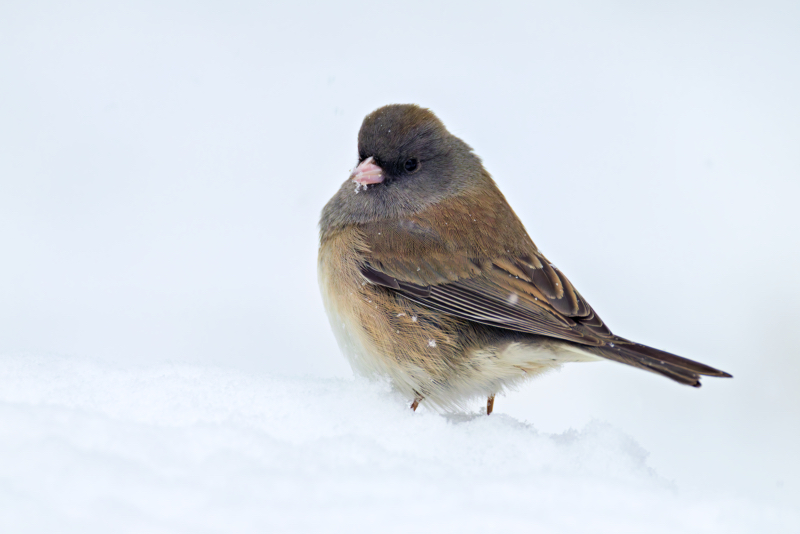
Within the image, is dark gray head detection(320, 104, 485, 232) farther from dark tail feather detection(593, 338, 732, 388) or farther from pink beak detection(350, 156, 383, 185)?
dark tail feather detection(593, 338, 732, 388)

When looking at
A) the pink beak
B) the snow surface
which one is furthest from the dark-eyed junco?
the snow surface

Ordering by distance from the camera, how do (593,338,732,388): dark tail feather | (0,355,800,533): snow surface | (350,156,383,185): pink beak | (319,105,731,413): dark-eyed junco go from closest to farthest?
(0,355,800,533): snow surface
(593,338,732,388): dark tail feather
(319,105,731,413): dark-eyed junco
(350,156,383,185): pink beak

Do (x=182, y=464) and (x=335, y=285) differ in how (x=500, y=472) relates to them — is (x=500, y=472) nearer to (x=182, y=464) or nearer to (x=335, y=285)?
(x=182, y=464)

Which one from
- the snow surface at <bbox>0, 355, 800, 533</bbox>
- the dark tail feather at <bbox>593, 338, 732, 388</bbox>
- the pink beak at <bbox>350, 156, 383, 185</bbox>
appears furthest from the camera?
the pink beak at <bbox>350, 156, 383, 185</bbox>

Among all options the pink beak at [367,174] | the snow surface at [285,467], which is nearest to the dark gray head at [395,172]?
the pink beak at [367,174]

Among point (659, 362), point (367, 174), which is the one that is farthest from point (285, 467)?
point (367, 174)

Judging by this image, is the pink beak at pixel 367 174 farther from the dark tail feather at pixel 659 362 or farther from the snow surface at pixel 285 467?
the dark tail feather at pixel 659 362
